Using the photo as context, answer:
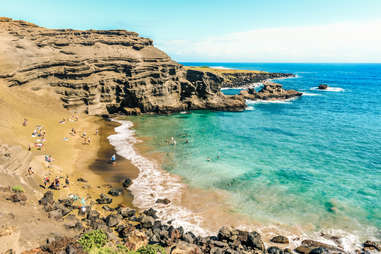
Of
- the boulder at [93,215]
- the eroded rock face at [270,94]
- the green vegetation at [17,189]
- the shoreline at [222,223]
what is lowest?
the shoreline at [222,223]

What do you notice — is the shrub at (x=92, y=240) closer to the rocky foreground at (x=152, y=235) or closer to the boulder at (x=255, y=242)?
the rocky foreground at (x=152, y=235)

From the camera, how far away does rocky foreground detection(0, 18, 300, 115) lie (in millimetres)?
53375

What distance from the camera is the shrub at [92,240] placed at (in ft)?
47.3

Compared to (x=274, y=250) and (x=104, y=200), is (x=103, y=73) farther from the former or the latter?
(x=274, y=250)

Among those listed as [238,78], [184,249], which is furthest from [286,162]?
[238,78]

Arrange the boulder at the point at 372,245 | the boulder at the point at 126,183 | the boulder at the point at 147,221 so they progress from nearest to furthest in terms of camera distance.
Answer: the boulder at the point at 372,245, the boulder at the point at 147,221, the boulder at the point at 126,183

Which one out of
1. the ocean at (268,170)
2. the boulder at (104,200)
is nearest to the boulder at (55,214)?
the boulder at (104,200)

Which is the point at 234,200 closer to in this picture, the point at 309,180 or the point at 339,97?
the point at 309,180

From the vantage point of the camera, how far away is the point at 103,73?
60781 mm

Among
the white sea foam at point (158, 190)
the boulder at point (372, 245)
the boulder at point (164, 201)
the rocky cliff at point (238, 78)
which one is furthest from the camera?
the rocky cliff at point (238, 78)

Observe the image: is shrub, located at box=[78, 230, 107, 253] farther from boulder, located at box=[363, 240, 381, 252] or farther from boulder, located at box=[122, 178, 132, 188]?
boulder, located at box=[363, 240, 381, 252]

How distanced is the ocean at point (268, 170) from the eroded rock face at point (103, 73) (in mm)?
8738

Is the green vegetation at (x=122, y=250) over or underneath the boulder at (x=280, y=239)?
over

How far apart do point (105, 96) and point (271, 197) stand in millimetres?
48278
